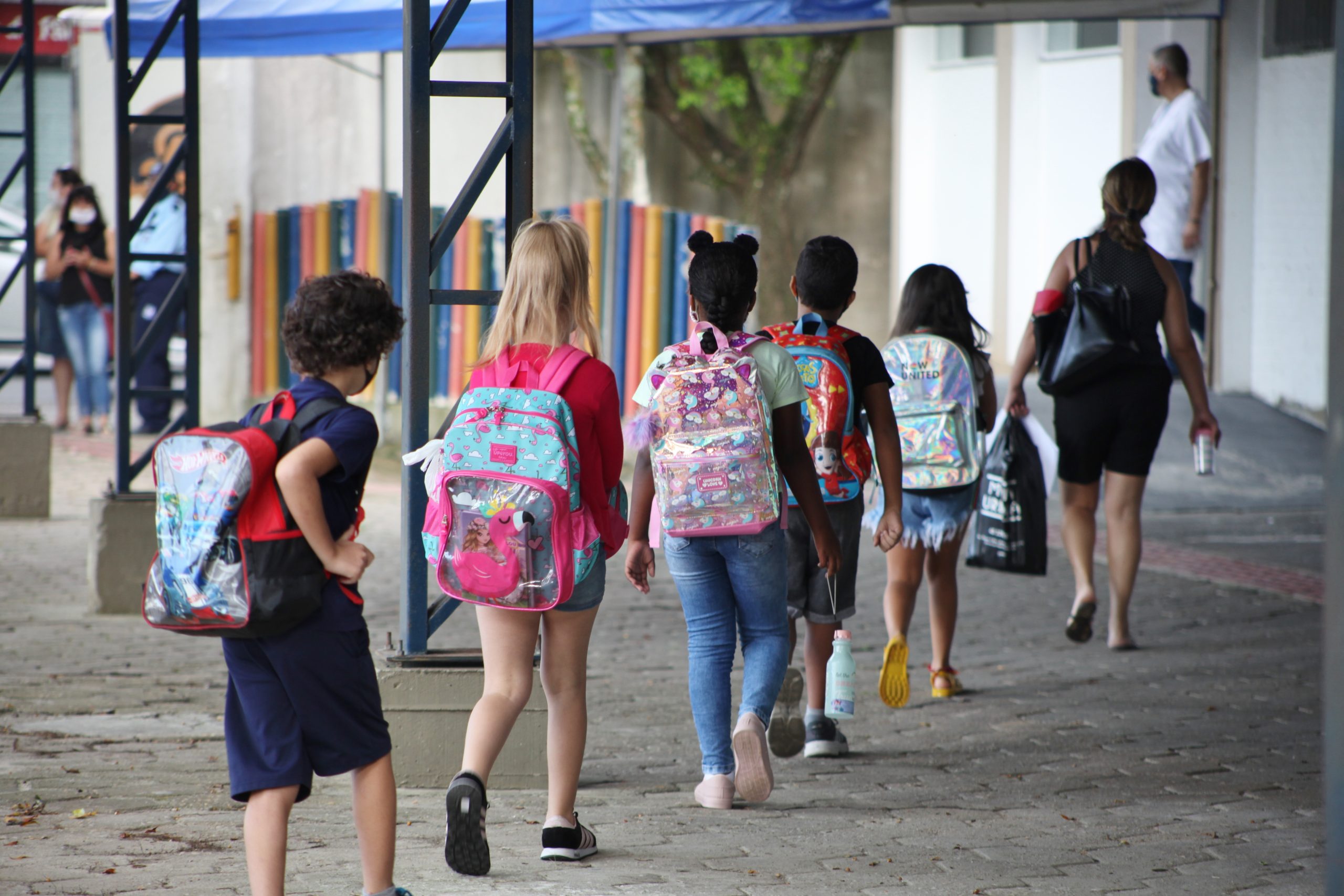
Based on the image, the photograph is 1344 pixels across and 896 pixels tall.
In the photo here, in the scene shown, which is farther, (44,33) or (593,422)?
(44,33)

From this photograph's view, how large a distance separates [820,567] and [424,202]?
1.77m

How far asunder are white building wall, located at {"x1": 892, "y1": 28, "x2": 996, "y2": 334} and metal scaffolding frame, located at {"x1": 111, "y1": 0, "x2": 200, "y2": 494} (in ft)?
34.3

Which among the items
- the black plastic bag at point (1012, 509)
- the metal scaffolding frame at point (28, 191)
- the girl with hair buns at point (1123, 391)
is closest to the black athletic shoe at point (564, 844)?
the black plastic bag at point (1012, 509)

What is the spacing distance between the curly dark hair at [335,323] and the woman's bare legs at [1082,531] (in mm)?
4416

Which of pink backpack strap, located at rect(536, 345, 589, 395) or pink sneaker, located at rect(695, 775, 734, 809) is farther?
pink sneaker, located at rect(695, 775, 734, 809)

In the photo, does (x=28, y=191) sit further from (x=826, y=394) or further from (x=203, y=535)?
(x=203, y=535)

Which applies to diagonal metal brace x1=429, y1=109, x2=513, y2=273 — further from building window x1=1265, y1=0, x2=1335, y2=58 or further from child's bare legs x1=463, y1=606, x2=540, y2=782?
building window x1=1265, y1=0, x2=1335, y2=58

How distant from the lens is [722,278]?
15.5 ft

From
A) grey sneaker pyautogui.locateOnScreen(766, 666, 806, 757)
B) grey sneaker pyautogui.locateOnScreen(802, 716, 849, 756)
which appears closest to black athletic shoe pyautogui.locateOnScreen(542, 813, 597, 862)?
grey sneaker pyautogui.locateOnScreen(766, 666, 806, 757)

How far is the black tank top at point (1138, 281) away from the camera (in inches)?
276

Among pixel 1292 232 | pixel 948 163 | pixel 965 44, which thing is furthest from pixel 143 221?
pixel 965 44

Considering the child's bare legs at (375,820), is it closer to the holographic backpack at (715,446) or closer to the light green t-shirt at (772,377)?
the holographic backpack at (715,446)

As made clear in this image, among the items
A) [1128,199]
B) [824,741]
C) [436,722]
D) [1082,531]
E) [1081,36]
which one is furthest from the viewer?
[1081,36]

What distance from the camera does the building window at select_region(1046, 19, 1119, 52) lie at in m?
15.7
